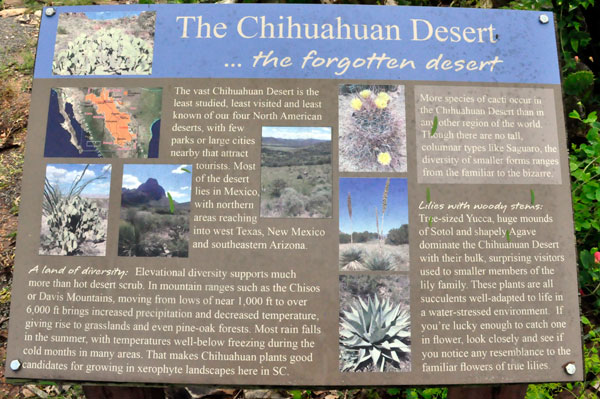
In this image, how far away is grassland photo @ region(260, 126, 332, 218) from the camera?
2.21m

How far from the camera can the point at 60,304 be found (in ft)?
7.14

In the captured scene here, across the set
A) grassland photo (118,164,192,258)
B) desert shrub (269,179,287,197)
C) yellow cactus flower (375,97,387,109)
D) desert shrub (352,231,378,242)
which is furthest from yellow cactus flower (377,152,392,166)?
grassland photo (118,164,192,258)

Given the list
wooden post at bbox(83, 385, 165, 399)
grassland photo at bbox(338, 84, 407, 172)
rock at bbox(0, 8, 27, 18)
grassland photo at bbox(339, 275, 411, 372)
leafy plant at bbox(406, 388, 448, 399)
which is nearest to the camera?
grassland photo at bbox(339, 275, 411, 372)

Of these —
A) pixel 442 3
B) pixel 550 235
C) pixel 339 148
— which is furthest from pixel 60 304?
pixel 442 3

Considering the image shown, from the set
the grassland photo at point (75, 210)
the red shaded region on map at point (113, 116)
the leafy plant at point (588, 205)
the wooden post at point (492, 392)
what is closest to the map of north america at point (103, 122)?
the red shaded region on map at point (113, 116)

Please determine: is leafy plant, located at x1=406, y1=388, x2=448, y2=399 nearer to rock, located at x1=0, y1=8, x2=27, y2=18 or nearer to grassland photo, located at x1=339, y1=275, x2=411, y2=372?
grassland photo, located at x1=339, y1=275, x2=411, y2=372

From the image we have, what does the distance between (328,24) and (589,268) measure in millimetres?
2365

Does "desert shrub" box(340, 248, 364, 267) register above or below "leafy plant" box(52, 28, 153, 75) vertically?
below

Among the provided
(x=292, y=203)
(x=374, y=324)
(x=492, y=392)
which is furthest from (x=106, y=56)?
(x=492, y=392)

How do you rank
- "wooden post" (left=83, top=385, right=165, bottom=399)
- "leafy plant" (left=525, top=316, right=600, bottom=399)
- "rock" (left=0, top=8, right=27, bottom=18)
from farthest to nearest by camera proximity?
"rock" (left=0, top=8, right=27, bottom=18) < "leafy plant" (left=525, top=316, right=600, bottom=399) < "wooden post" (left=83, top=385, right=165, bottom=399)

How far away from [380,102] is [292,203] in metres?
0.68

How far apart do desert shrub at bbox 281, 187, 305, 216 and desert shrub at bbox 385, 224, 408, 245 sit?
17.5 inches

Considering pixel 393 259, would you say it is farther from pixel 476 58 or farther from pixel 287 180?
pixel 476 58

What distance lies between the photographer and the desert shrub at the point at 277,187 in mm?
2219
